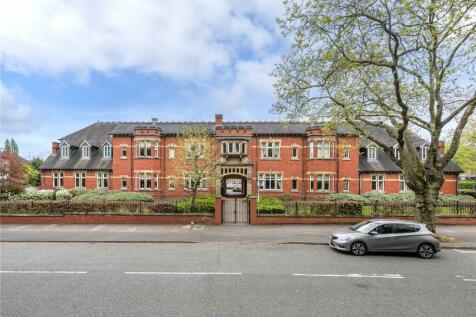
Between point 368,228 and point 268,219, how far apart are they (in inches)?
269

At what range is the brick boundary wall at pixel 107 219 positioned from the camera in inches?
653

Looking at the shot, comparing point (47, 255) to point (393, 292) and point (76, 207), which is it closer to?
point (76, 207)

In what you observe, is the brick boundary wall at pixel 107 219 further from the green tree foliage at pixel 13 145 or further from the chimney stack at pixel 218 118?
the green tree foliage at pixel 13 145

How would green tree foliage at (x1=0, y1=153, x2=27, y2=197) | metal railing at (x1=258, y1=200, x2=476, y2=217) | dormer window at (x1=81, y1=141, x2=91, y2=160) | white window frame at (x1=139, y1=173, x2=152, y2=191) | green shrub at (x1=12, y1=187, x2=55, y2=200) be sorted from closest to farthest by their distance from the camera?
metal railing at (x1=258, y1=200, x2=476, y2=217), green shrub at (x1=12, y1=187, x2=55, y2=200), green tree foliage at (x1=0, y1=153, x2=27, y2=197), white window frame at (x1=139, y1=173, x2=152, y2=191), dormer window at (x1=81, y1=141, x2=91, y2=160)

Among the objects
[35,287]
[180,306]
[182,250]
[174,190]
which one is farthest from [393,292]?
[174,190]

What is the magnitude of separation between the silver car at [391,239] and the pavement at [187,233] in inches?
80.7

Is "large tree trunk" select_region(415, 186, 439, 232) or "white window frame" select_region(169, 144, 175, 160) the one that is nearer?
"large tree trunk" select_region(415, 186, 439, 232)

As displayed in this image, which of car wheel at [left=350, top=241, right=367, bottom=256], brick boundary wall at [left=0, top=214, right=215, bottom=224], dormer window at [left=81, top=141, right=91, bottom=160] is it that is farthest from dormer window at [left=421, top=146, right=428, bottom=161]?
dormer window at [left=81, top=141, right=91, bottom=160]

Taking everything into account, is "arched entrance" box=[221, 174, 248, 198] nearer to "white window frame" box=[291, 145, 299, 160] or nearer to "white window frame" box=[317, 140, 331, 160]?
"white window frame" box=[291, 145, 299, 160]

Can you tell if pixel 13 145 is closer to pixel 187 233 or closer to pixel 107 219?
pixel 107 219

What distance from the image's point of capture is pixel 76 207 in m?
17.2

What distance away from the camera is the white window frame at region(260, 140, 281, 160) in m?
30.1

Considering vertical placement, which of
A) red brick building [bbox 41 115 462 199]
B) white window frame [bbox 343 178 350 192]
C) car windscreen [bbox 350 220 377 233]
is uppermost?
red brick building [bbox 41 115 462 199]

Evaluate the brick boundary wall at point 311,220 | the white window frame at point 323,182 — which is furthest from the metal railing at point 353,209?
the white window frame at point 323,182
